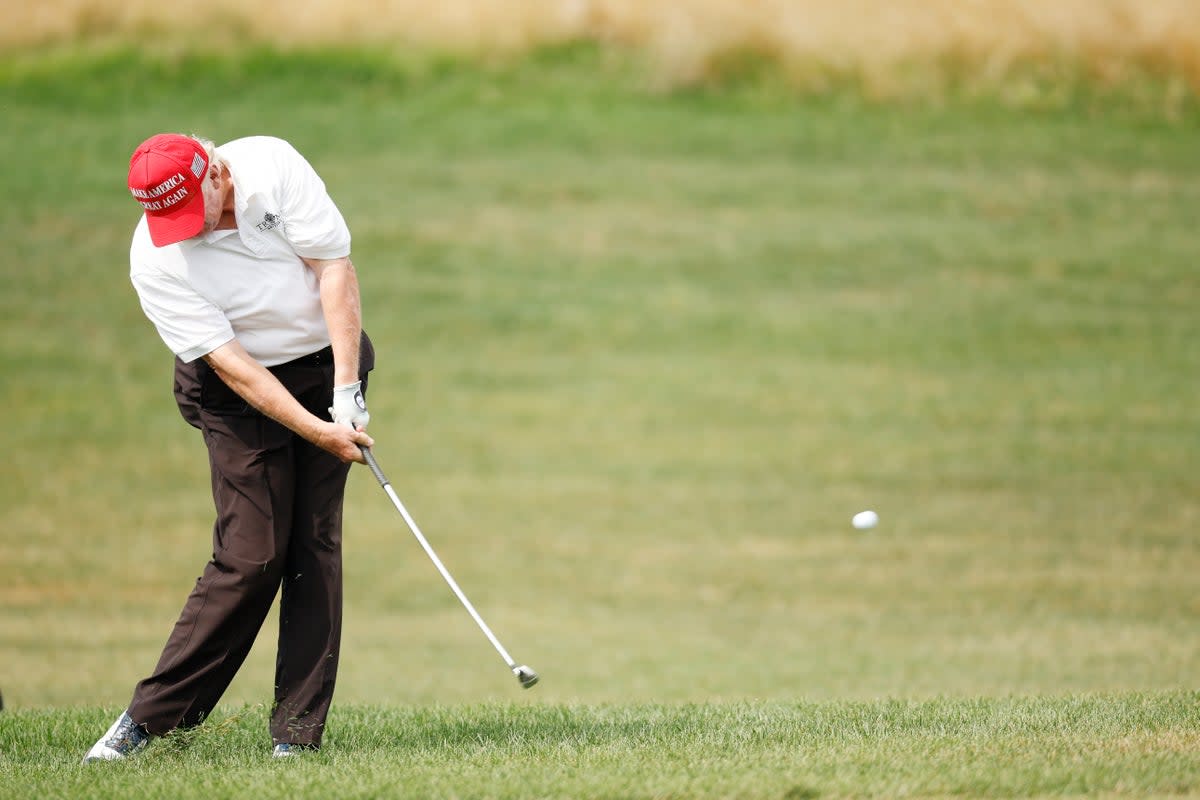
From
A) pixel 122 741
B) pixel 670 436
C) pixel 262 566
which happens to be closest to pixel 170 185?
pixel 262 566

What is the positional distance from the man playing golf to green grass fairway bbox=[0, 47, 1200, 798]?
29 cm

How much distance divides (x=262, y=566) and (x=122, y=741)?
33.0 inches

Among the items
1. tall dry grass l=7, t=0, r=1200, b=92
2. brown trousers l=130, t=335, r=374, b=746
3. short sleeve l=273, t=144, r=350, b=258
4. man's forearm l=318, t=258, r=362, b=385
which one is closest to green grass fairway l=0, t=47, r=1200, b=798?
brown trousers l=130, t=335, r=374, b=746

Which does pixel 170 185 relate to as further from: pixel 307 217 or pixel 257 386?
pixel 257 386

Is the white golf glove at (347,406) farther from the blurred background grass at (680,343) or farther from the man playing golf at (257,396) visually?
the blurred background grass at (680,343)

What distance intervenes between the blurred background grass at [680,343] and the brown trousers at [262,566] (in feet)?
15.1

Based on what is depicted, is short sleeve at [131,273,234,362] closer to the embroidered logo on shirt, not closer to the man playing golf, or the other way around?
the man playing golf

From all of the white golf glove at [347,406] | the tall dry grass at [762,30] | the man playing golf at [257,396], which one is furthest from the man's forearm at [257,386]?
the tall dry grass at [762,30]

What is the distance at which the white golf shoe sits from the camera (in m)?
6.08

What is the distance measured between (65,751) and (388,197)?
19.3 m

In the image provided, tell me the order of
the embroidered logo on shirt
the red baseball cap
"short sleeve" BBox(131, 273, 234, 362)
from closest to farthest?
the red baseball cap, "short sleeve" BBox(131, 273, 234, 362), the embroidered logo on shirt

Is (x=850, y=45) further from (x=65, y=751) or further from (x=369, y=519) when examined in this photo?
(x=65, y=751)

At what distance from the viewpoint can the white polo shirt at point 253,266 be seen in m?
5.97

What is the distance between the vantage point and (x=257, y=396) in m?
5.96
